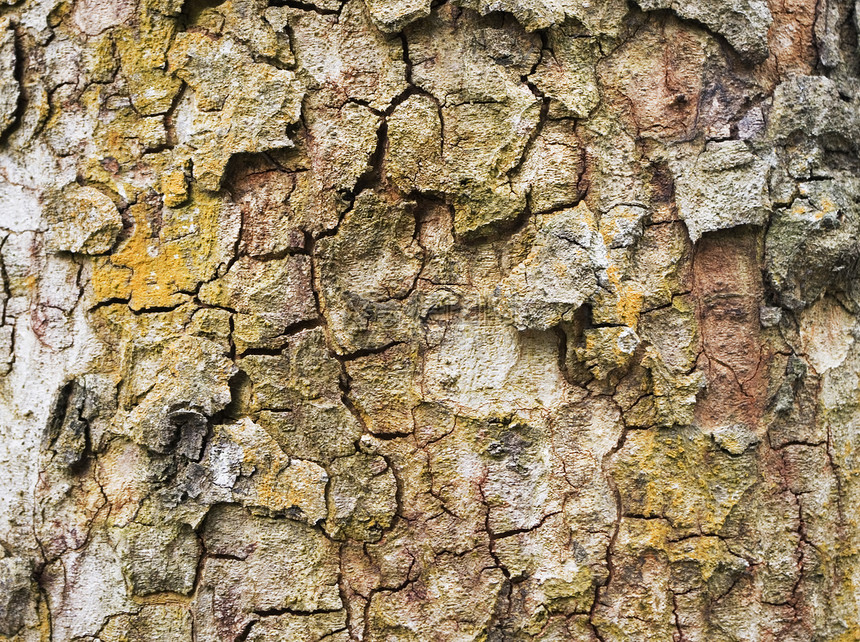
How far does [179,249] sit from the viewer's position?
131 centimetres

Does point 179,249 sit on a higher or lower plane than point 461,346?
higher

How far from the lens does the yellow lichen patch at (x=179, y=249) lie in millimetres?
1298

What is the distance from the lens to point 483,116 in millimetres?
1240

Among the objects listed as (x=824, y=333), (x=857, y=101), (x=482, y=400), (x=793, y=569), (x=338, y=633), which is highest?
(x=857, y=101)

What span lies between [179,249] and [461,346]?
1.98 ft

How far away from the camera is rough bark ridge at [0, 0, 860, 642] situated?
1.24 m

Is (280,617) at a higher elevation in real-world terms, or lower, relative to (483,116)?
lower

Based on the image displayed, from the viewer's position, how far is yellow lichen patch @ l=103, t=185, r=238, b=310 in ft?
4.26

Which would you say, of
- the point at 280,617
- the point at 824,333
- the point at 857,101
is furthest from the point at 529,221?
the point at 280,617

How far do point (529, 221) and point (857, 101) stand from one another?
79 cm

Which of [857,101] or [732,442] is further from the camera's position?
[857,101]

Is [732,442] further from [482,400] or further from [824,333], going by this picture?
[482,400]

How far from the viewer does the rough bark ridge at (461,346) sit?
48.9 inches

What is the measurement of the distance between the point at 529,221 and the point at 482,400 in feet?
1.17
